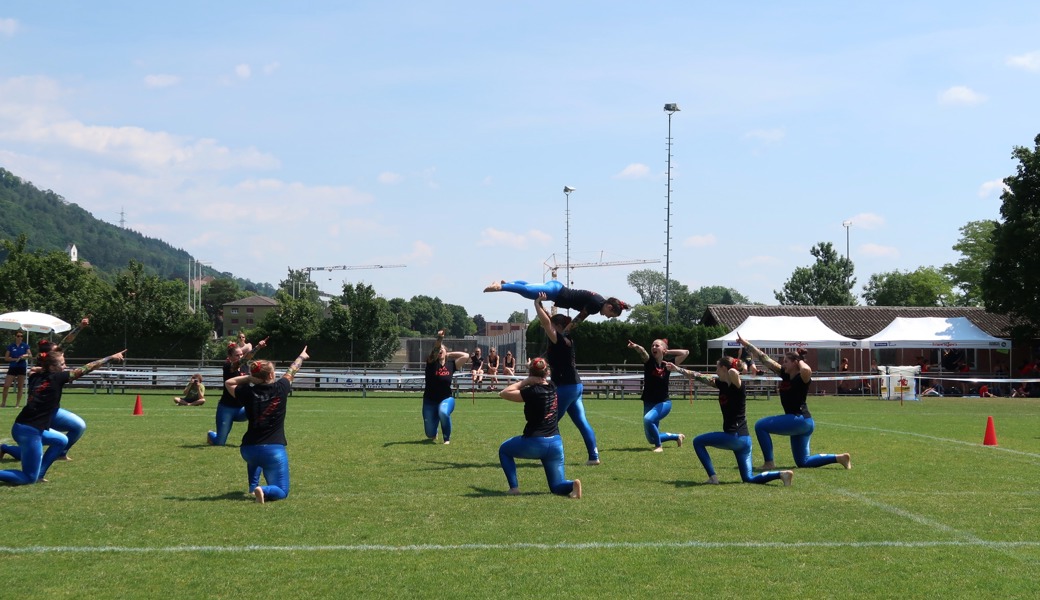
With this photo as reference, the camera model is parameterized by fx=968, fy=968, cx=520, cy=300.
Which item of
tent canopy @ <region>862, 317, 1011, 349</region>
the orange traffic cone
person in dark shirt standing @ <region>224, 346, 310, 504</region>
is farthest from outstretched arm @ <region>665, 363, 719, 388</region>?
tent canopy @ <region>862, 317, 1011, 349</region>

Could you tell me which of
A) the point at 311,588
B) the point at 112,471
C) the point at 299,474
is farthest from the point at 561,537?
the point at 112,471

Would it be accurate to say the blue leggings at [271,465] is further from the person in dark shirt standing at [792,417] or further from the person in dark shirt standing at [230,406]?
the person in dark shirt standing at [792,417]

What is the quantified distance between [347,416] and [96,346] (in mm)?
26700

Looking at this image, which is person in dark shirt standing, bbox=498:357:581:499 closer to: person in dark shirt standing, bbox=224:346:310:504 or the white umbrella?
person in dark shirt standing, bbox=224:346:310:504

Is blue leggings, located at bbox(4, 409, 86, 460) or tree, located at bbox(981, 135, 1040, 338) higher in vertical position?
tree, located at bbox(981, 135, 1040, 338)

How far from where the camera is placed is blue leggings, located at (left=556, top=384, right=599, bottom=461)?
13.4 m

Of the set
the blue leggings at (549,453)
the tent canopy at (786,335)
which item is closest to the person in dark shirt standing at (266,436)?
the blue leggings at (549,453)

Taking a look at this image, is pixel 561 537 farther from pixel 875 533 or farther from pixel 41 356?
pixel 41 356

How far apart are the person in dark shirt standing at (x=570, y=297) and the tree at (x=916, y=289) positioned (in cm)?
9314

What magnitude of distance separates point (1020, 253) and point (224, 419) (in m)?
45.8

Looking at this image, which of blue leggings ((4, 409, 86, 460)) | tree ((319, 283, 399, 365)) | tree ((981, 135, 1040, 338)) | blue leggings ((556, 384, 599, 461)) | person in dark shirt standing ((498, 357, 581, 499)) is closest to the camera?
person in dark shirt standing ((498, 357, 581, 499))

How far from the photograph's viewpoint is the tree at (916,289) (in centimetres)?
10056

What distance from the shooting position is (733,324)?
55469 mm

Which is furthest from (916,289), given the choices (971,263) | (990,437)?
(990,437)
